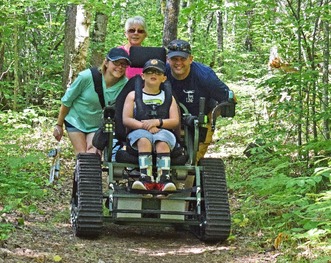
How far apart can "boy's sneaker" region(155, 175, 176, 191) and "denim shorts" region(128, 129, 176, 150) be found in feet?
1.06

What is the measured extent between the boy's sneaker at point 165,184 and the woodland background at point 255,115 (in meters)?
0.98

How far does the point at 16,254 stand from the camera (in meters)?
4.78

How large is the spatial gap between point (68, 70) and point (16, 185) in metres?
8.46

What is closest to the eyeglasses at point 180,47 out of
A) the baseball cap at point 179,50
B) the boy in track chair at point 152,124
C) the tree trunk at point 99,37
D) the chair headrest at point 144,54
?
the baseball cap at point 179,50

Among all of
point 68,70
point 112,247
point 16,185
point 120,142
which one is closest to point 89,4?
point 68,70

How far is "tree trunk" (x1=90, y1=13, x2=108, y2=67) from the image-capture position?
1616 centimetres

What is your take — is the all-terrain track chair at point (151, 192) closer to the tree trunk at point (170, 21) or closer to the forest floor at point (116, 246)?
the forest floor at point (116, 246)

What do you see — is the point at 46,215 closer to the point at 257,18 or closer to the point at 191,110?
the point at 191,110

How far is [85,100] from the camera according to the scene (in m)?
6.86

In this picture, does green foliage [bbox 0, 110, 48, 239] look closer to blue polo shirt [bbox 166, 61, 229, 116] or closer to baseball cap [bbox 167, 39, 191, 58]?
blue polo shirt [bbox 166, 61, 229, 116]

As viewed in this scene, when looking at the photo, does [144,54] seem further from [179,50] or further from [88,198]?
[88,198]

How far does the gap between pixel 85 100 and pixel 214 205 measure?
196 centimetres

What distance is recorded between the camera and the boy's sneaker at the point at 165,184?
582 cm

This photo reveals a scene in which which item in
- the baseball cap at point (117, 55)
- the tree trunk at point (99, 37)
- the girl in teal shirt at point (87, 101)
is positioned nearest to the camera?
the baseball cap at point (117, 55)
